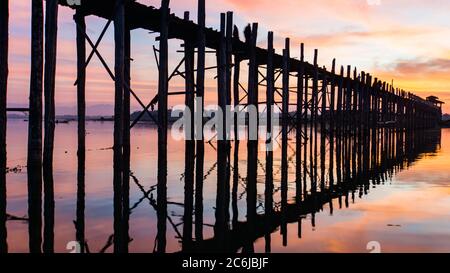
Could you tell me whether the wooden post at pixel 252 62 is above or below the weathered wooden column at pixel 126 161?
above

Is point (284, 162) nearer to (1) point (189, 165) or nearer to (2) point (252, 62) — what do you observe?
(1) point (189, 165)

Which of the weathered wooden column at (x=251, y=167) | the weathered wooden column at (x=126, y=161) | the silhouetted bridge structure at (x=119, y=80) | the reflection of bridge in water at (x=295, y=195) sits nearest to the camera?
the reflection of bridge in water at (x=295, y=195)

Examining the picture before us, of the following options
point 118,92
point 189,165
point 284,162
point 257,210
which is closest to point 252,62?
point 284,162

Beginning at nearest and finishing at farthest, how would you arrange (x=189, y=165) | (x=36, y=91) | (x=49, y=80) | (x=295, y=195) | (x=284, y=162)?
1. (x=36, y=91)
2. (x=295, y=195)
3. (x=49, y=80)
4. (x=189, y=165)
5. (x=284, y=162)

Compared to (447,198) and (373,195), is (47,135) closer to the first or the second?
(373,195)

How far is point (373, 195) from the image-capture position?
916 centimetres

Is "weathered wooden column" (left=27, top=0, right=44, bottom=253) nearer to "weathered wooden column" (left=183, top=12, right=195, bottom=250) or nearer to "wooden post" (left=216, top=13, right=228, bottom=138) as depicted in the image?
"weathered wooden column" (left=183, top=12, right=195, bottom=250)

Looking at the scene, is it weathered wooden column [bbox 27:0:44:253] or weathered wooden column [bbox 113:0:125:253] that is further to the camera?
weathered wooden column [bbox 113:0:125:253]

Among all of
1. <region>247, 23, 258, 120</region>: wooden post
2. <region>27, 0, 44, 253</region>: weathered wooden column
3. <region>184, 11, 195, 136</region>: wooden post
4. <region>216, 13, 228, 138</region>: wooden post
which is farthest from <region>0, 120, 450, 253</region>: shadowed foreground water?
<region>247, 23, 258, 120</region>: wooden post

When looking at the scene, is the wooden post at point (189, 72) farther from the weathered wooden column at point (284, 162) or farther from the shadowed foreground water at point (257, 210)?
the weathered wooden column at point (284, 162)

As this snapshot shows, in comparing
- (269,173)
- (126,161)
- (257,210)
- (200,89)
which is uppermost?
(200,89)

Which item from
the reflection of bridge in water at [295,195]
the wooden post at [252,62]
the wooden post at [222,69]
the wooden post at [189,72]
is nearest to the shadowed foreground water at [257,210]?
the reflection of bridge in water at [295,195]

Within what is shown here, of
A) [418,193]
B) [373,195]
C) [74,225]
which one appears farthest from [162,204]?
[418,193]

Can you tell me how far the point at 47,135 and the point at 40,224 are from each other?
160 inches
